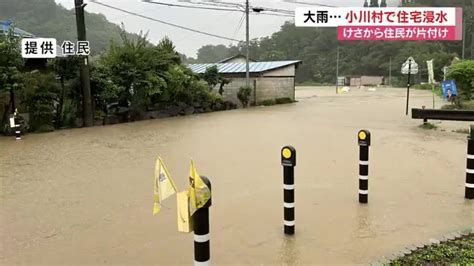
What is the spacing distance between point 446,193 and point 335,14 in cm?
887

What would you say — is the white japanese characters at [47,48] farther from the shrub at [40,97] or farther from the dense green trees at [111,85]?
the shrub at [40,97]

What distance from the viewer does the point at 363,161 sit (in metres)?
5.37

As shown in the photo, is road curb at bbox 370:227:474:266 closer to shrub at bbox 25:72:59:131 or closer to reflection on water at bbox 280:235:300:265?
reflection on water at bbox 280:235:300:265

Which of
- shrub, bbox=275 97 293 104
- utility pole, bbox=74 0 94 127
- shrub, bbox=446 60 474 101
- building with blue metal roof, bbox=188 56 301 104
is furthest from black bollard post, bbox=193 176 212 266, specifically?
shrub, bbox=275 97 293 104

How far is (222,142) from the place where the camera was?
11516mm

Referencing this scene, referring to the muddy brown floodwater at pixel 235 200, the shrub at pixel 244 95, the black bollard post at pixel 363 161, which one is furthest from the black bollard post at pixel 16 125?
the shrub at pixel 244 95

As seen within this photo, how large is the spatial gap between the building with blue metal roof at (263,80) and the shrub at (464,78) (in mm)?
10391

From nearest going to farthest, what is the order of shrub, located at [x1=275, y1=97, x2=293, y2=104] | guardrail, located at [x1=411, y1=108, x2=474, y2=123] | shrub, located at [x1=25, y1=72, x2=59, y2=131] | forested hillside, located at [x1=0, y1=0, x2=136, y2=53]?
guardrail, located at [x1=411, y1=108, x2=474, y2=123] < shrub, located at [x1=25, y1=72, x2=59, y2=131] < shrub, located at [x1=275, y1=97, x2=293, y2=104] < forested hillside, located at [x1=0, y1=0, x2=136, y2=53]

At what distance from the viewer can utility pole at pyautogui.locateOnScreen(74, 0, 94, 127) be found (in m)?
15.1

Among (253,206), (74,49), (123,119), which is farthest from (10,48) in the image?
(253,206)

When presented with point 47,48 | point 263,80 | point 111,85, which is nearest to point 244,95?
point 263,80

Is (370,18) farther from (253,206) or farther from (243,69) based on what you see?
(243,69)

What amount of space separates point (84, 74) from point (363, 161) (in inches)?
492

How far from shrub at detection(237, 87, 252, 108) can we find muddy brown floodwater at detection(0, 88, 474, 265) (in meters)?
13.6
